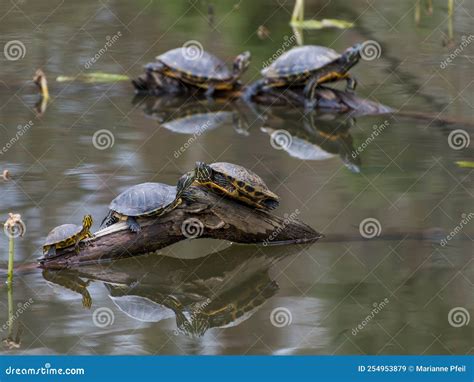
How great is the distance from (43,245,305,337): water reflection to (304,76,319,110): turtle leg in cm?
397

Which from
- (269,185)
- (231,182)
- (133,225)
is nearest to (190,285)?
(133,225)

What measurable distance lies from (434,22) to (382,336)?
9.30 metres

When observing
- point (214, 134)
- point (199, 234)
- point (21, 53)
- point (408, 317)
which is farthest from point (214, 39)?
point (408, 317)

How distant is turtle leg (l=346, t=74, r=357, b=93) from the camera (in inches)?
437

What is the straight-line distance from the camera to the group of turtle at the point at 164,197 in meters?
6.82

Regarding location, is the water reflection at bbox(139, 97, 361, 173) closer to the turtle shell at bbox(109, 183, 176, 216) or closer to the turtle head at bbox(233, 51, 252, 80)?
the turtle head at bbox(233, 51, 252, 80)

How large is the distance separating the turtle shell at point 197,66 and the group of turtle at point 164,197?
4.28 m

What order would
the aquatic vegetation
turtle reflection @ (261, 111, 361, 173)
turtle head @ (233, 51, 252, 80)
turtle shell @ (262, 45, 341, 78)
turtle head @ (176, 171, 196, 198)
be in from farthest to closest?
the aquatic vegetation
turtle head @ (233, 51, 252, 80)
turtle shell @ (262, 45, 341, 78)
turtle reflection @ (261, 111, 361, 173)
turtle head @ (176, 171, 196, 198)

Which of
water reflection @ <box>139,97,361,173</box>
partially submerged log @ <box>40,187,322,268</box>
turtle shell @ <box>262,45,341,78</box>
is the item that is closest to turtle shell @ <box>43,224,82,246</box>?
partially submerged log @ <box>40,187,322,268</box>

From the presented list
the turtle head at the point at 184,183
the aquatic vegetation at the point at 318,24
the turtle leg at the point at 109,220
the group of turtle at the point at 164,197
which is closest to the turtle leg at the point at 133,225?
the group of turtle at the point at 164,197

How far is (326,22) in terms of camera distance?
46.5 ft

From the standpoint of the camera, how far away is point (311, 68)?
1095 centimetres

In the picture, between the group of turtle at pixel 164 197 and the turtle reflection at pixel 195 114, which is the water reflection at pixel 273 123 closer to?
the turtle reflection at pixel 195 114

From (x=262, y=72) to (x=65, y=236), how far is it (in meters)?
4.89
